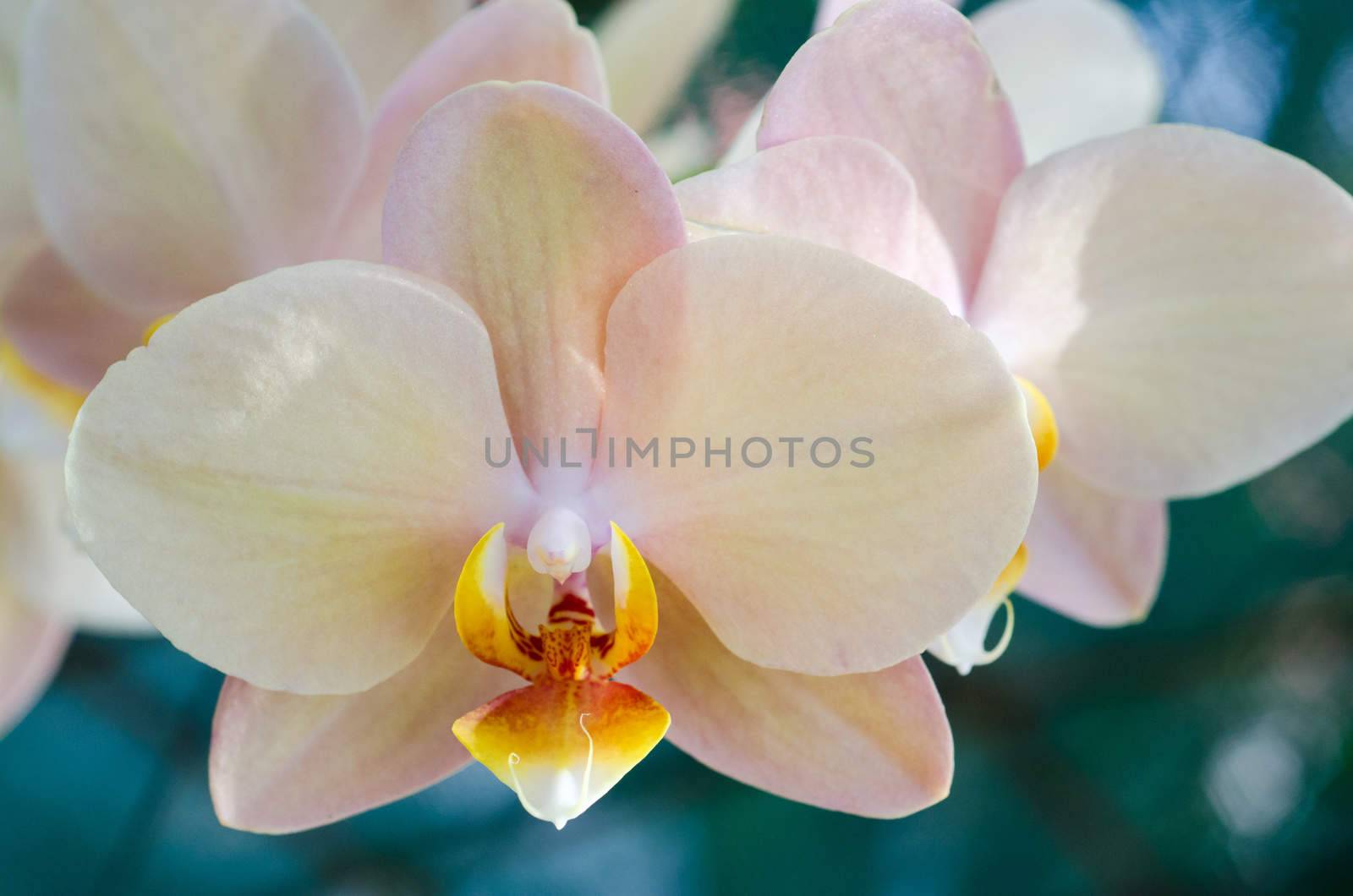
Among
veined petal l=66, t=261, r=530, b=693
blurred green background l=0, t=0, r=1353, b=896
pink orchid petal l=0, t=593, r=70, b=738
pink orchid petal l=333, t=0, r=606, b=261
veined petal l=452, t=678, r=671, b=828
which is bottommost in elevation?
blurred green background l=0, t=0, r=1353, b=896

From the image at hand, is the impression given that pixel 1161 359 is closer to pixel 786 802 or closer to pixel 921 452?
pixel 921 452

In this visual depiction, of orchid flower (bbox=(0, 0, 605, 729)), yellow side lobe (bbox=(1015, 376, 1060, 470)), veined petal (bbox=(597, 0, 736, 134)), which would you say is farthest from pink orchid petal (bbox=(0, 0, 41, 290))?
yellow side lobe (bbox=(1015, 376, 1060, 470))

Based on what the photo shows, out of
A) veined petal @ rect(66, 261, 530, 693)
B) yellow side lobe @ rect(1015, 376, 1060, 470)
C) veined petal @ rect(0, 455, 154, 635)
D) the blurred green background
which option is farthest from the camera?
the blurred green background

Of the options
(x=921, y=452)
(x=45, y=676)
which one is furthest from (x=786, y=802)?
(x=921, y=452)

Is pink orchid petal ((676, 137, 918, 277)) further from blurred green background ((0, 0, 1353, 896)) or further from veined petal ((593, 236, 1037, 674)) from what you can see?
blurred green background ((0, 0, 1353, 896))

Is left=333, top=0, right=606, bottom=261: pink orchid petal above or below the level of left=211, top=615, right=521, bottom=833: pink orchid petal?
above

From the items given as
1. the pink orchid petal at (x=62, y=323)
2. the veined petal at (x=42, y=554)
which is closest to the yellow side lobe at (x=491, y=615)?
the pink orchid petal at (x=62, y=323)

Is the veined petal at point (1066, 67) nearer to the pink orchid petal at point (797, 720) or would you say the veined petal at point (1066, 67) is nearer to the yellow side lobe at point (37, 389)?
the pink orchid petal at point (797, 720)

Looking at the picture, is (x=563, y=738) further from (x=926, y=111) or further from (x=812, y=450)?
(x=926, y=111)
